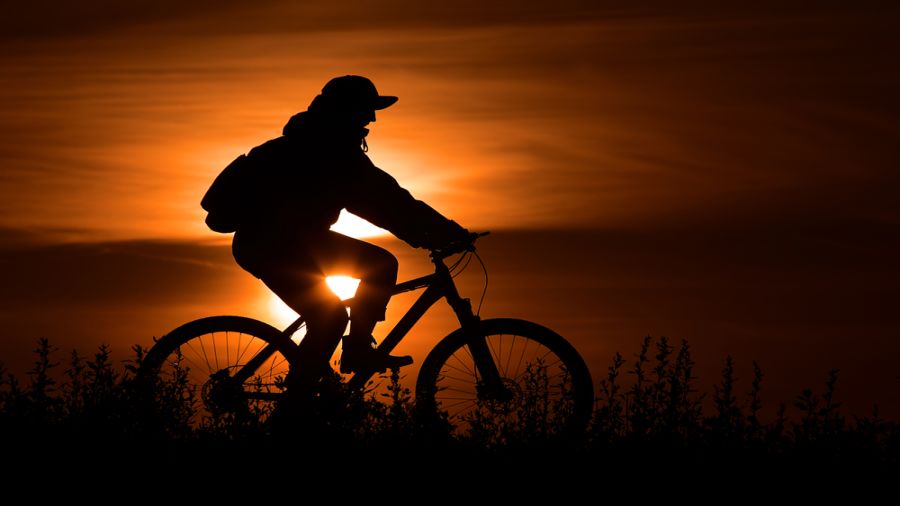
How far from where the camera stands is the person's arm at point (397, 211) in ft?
26.6

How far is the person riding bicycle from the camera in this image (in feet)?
26.2

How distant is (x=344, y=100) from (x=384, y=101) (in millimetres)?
329

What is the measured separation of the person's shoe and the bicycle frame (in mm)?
89

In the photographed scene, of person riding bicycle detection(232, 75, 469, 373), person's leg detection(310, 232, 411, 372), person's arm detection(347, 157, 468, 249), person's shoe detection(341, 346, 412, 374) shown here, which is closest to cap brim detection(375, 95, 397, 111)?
person riding bicycle detection(232, 75, 469, 373)

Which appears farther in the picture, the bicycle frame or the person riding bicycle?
the bicycle frame

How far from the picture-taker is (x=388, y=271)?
809 centimetres

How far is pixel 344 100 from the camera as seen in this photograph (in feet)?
26.4

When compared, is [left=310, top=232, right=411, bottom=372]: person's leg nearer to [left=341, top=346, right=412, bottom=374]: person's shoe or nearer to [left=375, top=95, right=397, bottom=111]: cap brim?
[left=341, top=346, right=412, bottom=374]: person's shoe

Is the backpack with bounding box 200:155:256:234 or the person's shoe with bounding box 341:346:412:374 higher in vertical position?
the backpack with bounding box 200:155:256:234

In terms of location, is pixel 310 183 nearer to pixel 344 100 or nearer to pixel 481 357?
pixel 344 100

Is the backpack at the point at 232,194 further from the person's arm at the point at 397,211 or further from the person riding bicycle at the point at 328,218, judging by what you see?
the person's arm at the point at 397,211

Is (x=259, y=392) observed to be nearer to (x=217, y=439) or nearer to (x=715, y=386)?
(x=217, y=439)

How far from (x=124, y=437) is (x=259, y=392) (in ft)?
4.57

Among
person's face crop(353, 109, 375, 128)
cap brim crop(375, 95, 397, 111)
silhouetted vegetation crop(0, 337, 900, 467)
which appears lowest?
silhouetted vegetation crop(0, 337, 900, 467)
